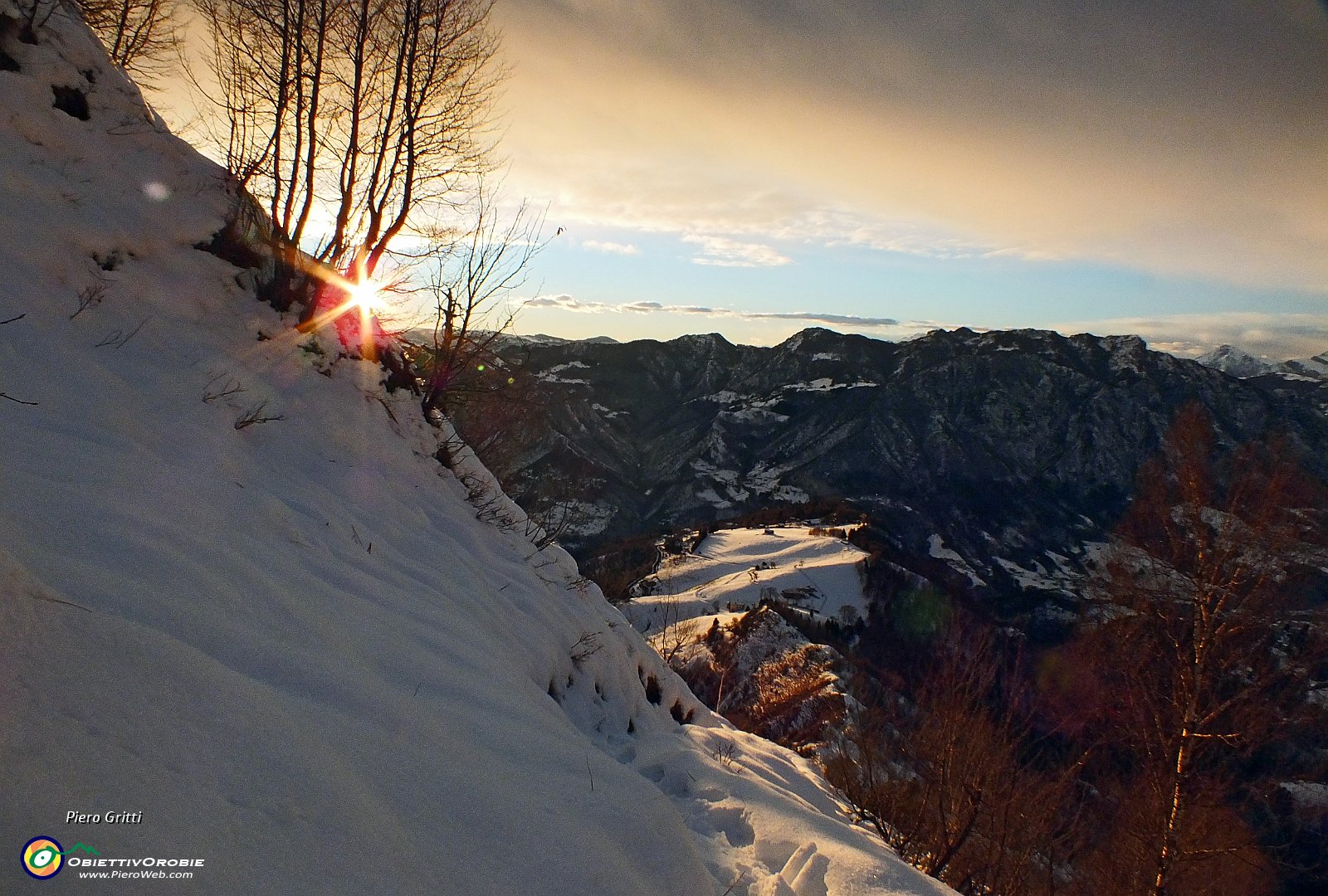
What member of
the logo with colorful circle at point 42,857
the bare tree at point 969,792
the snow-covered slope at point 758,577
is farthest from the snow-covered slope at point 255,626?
the snow-covered slope at point 758,577

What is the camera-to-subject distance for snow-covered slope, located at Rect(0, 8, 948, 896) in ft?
5.75

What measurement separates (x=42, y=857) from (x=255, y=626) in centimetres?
143

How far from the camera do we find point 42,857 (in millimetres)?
1344

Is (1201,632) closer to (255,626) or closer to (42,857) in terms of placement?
(255,626)

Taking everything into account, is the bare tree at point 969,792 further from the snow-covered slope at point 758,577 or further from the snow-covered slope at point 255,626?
the snow-covered slope at point 758,577

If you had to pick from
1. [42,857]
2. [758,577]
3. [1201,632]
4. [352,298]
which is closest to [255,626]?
[42,857]

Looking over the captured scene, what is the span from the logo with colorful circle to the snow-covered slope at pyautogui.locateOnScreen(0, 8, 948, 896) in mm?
20

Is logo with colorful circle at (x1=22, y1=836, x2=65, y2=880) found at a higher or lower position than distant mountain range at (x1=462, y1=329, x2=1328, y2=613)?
higher

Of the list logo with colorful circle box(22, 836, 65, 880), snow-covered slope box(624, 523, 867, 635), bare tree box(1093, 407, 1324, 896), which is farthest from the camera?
snow-covered slope box(624, 523, 867, 635)

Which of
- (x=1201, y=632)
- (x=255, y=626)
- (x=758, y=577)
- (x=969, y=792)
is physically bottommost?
(x=758, y=577)

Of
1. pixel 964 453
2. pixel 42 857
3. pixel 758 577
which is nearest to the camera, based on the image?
pixel 42 857

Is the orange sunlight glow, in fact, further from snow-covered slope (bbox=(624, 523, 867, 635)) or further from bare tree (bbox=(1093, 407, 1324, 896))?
snow-covered slope (bbox=(624, 523, 867, 635))

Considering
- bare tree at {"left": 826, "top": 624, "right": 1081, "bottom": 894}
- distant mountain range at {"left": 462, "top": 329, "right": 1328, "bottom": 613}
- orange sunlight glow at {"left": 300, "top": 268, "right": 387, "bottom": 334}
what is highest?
orange sunlight glow at {"left": 300, "top": 268, "right": 387, "bottom": 334}

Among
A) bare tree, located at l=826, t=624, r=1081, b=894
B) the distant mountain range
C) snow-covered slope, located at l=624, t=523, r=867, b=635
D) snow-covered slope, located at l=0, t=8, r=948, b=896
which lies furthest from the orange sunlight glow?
the distant mountain range
